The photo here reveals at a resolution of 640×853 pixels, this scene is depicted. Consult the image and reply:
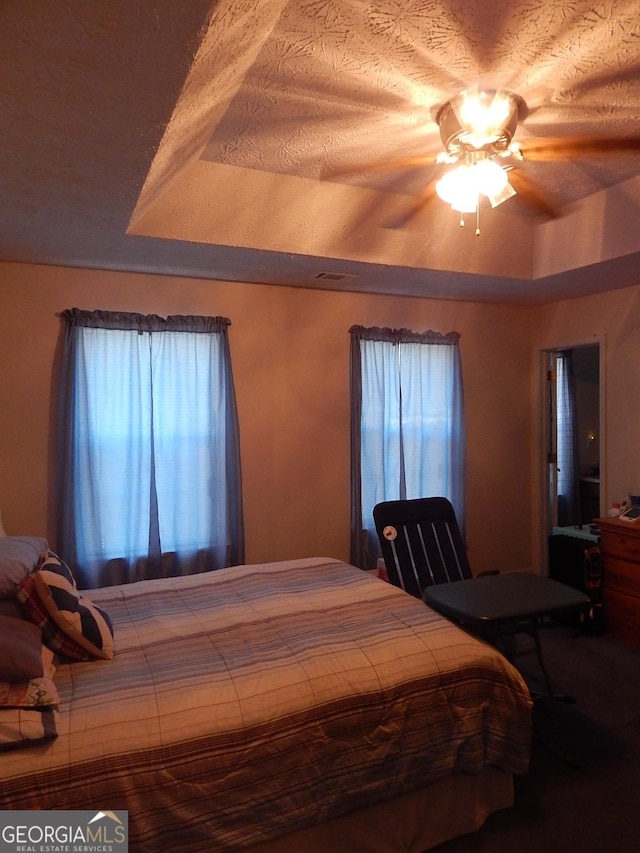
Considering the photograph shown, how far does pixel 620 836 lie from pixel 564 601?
807 millimetres

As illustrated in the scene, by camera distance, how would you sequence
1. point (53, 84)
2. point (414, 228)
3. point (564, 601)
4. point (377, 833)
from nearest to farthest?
point (53, 84) → point (377, 833) → point (564, 601) → point (414, 228)

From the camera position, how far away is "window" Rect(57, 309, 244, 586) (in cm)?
315

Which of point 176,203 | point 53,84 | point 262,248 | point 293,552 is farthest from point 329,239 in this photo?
point 293,552

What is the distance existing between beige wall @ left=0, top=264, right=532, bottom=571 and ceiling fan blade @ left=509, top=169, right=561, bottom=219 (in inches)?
45.4

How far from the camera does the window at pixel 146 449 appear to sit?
315 centimetres

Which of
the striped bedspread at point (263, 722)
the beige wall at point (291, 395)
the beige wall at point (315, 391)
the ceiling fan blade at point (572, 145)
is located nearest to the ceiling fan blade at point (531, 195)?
the ceiling fan blade at point (572, 145)

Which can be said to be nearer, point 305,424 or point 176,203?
point 176,203

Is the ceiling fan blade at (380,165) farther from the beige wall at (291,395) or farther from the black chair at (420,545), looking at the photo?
the black chair at (420,545)

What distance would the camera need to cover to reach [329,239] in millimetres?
2979

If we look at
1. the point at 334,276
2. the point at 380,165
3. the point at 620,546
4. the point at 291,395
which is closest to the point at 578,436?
the point at 620,546

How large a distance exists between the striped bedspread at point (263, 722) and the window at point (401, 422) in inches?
66.8

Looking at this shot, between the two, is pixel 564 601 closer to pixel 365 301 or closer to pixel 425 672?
pixel 425 672

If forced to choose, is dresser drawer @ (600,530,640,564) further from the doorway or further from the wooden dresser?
the doorway

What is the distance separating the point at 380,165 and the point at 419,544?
6.88ft
